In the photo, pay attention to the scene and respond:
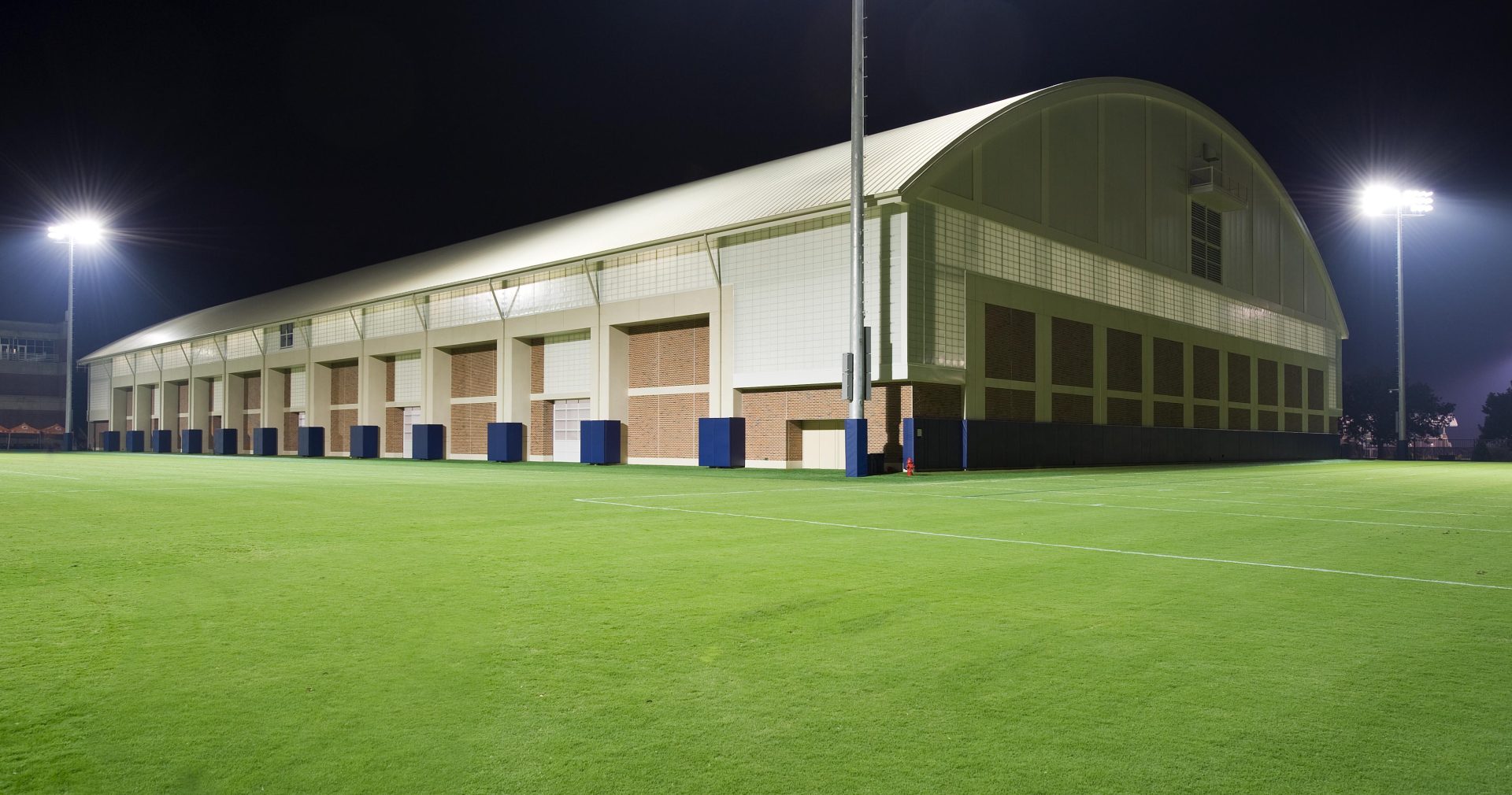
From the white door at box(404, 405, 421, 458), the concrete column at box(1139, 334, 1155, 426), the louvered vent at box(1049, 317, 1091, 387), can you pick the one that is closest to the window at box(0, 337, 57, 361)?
the white door at box(404, 405, 421, 458)

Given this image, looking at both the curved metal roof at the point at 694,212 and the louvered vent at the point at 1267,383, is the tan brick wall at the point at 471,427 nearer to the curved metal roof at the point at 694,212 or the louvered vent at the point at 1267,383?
the curved metal roof at the point at 694,212

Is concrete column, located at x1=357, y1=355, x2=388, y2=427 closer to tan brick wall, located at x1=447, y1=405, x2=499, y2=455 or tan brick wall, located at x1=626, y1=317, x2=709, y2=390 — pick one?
tan brick wall, located at x1=447, y1=405, x2=499, y2=455

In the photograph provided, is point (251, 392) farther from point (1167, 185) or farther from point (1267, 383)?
point (1267, 383)

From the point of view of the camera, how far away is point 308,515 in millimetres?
14539

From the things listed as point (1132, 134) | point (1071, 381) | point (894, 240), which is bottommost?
point (1071, 381)

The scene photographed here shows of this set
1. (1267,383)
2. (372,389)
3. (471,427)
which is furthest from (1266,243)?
(372,389)

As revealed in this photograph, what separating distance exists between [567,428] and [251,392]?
34.5 m

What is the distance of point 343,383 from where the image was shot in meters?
60.1

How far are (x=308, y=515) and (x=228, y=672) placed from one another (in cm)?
1015

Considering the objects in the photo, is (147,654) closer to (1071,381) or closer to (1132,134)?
(1071,381)

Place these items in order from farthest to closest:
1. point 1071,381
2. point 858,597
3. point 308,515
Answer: point 1071,381, point 308,515, point 858,597

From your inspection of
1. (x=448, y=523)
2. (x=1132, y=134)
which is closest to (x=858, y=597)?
(x=448, y=523)

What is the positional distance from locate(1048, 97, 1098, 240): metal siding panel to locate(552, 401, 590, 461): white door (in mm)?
23090

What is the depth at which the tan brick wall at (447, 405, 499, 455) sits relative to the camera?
50.1m
